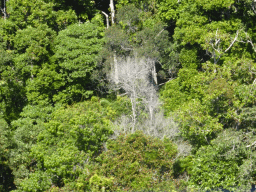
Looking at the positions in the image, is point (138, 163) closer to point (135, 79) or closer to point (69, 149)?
point (69, 149)

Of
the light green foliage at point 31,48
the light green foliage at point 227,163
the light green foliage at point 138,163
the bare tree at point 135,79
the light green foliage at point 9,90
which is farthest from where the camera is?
the light green foliage at point 31,48

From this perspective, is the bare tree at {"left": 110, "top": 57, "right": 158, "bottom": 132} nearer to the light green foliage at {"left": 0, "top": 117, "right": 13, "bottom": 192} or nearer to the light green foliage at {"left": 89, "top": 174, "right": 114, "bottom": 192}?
the light green foliage at {"left": 89, "top": 174, "right": 114, "bottom": 192}

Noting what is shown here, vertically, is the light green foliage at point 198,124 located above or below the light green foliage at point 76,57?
below

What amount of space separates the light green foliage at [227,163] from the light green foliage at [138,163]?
1514mm

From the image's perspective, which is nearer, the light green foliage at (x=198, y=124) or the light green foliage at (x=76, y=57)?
the light green foliage at (x=198, y=124)

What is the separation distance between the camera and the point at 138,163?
16359 millimetres

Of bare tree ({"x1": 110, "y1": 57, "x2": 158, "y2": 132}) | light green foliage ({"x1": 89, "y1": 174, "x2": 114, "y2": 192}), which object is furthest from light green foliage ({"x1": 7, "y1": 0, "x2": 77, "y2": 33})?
light green foliage ({"x1": 89, "y1": 174, "x2": 114, "y2": 192})

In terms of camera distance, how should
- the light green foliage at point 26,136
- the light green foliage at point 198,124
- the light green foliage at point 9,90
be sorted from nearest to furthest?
the light green foliage at point 198,124 → the light green foliage at point 26,136 → the light green foliage at point 9,90

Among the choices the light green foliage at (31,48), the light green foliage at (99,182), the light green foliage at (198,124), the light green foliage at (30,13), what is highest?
the light green foliage at (30,13)

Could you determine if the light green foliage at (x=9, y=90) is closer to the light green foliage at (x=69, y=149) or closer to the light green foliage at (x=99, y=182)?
the light green foliage at (x=69, y=149)

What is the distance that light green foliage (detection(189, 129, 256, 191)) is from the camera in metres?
15.0

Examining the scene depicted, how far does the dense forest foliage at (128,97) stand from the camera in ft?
53.5

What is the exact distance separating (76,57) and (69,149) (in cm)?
849

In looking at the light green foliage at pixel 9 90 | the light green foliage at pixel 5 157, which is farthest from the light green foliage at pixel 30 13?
the light green foliage at pixel 5 157
